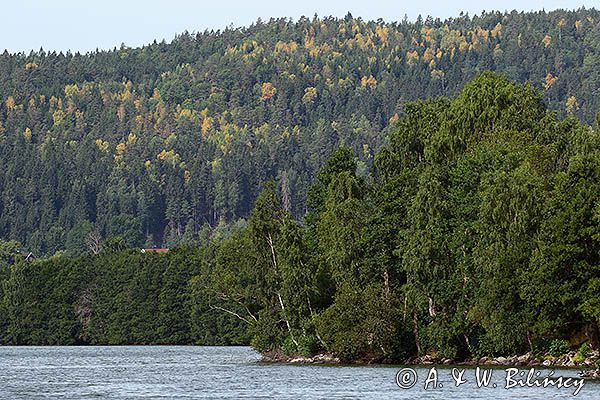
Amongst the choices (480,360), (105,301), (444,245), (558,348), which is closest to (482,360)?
(480,360)

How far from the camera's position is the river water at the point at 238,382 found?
228 feet

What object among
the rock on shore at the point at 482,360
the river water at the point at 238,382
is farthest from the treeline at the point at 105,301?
the rock on shore at the point at 482,360

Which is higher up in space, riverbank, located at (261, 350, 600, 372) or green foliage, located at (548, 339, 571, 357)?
green foliage, located at (548, 339, 571, 357)

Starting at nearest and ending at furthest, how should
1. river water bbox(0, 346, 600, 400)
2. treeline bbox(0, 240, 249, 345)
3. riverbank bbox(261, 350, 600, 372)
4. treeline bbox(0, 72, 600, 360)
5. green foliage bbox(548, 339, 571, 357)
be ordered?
river water bbox(0, 346, 600, 400) → treeline bbox(0, 72, 600, 360) → riverbank bbox(261, 350, 600, 372) → green foliage bbox(548, 339, 571, 357) → treeline bbox(0, 240, 249, 345)


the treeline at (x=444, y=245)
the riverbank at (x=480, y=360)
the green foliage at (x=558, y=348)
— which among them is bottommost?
the riverbank at (x=480, y=360)

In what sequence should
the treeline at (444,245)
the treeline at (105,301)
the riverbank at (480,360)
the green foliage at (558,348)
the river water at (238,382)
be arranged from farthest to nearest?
the treeline at (105,301)
the green foliage at (558,348)
the riverbank at (480,360)
the treeline at (444,245)
the river water at (238,382)

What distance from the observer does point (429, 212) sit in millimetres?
91500

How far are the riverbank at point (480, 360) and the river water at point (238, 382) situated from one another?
5.69 feet

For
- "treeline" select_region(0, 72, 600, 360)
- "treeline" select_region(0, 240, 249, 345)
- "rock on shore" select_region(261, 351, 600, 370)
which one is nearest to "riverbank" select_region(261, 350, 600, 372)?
"rock on shore" select_region(261, 351, 600, 370)

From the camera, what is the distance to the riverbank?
81.7 m

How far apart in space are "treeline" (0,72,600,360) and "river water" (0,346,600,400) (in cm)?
315

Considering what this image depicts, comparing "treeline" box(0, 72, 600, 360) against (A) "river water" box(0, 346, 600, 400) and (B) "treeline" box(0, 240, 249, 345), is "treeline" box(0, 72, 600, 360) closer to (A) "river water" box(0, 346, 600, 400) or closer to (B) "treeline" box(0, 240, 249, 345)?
(A) "river water" box(0, 346, 600, 400)

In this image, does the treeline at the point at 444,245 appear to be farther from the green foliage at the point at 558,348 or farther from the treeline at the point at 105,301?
the treeline at the point at 105,301

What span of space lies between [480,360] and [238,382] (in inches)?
598
